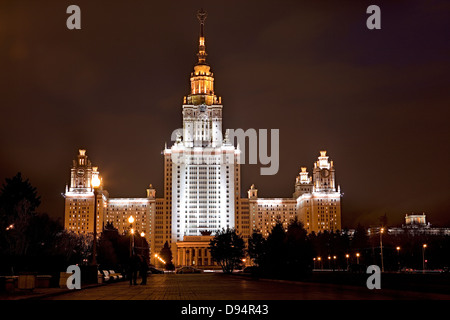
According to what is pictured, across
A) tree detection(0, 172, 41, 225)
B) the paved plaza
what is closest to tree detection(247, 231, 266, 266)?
tree detection(0, 172, 41, 225)

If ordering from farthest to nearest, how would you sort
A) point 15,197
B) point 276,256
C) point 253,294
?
point 15,197
point 276,256
point 253,294

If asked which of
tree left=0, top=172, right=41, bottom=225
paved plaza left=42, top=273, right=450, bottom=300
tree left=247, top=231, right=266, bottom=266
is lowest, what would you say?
paved plaza left=42, top=273, right=450, bottom=300

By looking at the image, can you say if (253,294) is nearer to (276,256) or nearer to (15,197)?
(276,256)

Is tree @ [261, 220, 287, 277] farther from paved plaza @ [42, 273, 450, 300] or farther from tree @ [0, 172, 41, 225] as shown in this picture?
tree @ [0, 172, 41, 225]

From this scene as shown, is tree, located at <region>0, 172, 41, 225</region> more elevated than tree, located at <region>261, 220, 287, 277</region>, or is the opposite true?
tree, located at <region>0, 172, 41, 225</region>

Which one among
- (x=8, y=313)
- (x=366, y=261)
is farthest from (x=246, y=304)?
(x=366, y=261)

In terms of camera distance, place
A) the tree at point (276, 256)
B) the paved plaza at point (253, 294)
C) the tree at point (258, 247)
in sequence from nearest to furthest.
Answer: the paved plaza at point (253, 294) → the tree at point (276, 256) → the tree at point (258, 247)

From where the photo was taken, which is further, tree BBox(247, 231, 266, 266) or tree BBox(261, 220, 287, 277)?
tree BBox(247, 231, 266, 266)

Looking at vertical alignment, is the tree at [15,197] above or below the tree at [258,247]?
above

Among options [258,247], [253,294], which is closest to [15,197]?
[258,247]

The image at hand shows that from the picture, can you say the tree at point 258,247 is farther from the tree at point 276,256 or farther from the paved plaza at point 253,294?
the paved plaza at point 253,294

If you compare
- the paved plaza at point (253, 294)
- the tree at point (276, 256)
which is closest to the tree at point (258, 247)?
the tree at point (276, 256)

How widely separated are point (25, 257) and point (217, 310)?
2629 centimetres

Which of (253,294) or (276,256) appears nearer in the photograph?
(253,294)
